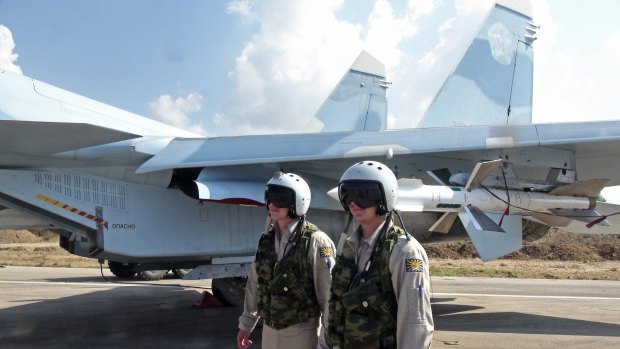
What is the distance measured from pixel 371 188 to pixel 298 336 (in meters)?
1.25

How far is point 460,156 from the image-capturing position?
28.0 ft

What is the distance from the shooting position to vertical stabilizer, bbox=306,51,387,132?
45.7ft

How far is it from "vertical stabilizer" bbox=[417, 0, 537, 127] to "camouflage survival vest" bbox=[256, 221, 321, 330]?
7558 millimetres

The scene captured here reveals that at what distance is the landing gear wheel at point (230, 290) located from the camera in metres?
9.15

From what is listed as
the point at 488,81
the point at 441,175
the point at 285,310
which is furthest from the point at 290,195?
the point at 488,81

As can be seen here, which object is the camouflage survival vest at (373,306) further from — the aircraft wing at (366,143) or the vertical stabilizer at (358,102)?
the vertical stabilizer at (358,102)

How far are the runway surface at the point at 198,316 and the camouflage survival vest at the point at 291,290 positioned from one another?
3739mm

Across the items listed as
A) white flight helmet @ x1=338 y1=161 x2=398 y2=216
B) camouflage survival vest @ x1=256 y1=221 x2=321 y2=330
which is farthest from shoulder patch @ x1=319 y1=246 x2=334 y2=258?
white flight helmet @ x1=338 y1=161 x2=398 y2=216

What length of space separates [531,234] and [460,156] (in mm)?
3005

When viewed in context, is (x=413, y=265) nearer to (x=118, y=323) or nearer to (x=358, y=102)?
(x=118, y=323)

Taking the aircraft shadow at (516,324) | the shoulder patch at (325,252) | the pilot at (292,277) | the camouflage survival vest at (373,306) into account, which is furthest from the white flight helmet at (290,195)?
the aircraft shadow at (516,324)

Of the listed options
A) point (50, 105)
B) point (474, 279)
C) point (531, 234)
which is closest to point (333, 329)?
point (50, 105)

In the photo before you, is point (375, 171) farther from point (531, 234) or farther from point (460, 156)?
point (531, 234)

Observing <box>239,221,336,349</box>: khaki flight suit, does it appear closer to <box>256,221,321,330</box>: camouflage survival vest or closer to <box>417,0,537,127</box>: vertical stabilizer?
<box>256,221,321,330</box>: camouflage survival vest
